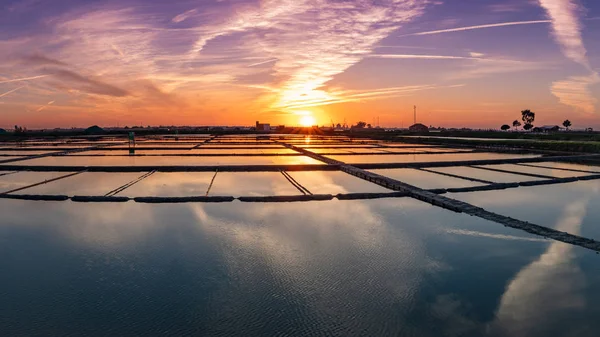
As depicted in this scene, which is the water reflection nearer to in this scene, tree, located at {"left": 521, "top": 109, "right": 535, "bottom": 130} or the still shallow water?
the still shallow water

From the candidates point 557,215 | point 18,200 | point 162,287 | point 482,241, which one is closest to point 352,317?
point 162,287

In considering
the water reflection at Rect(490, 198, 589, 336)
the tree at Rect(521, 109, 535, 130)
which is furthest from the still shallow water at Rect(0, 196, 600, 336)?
the tree at Rect(521, 109, 535, 130)

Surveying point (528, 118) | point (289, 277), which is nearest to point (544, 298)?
point (289, 277)

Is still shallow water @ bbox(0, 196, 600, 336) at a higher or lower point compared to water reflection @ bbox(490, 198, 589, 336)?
higher

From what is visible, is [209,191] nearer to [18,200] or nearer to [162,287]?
[18,200]

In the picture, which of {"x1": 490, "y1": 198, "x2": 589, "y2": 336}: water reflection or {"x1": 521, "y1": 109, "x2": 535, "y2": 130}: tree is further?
{"x1": 521, "y1": 109, "x2": 535, "y2": 130}: tree

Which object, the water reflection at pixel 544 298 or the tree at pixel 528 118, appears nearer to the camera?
the water reflection at pixel 544 298

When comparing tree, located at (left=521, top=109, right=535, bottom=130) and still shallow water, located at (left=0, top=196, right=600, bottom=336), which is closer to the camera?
still shallow water, located at (left=0, top=196, right=600, bottom=336)

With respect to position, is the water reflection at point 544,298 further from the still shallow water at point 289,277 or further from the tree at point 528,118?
the tree at point 528,118

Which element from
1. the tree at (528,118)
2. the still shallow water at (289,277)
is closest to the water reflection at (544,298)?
the still shallow water at (289,277)
